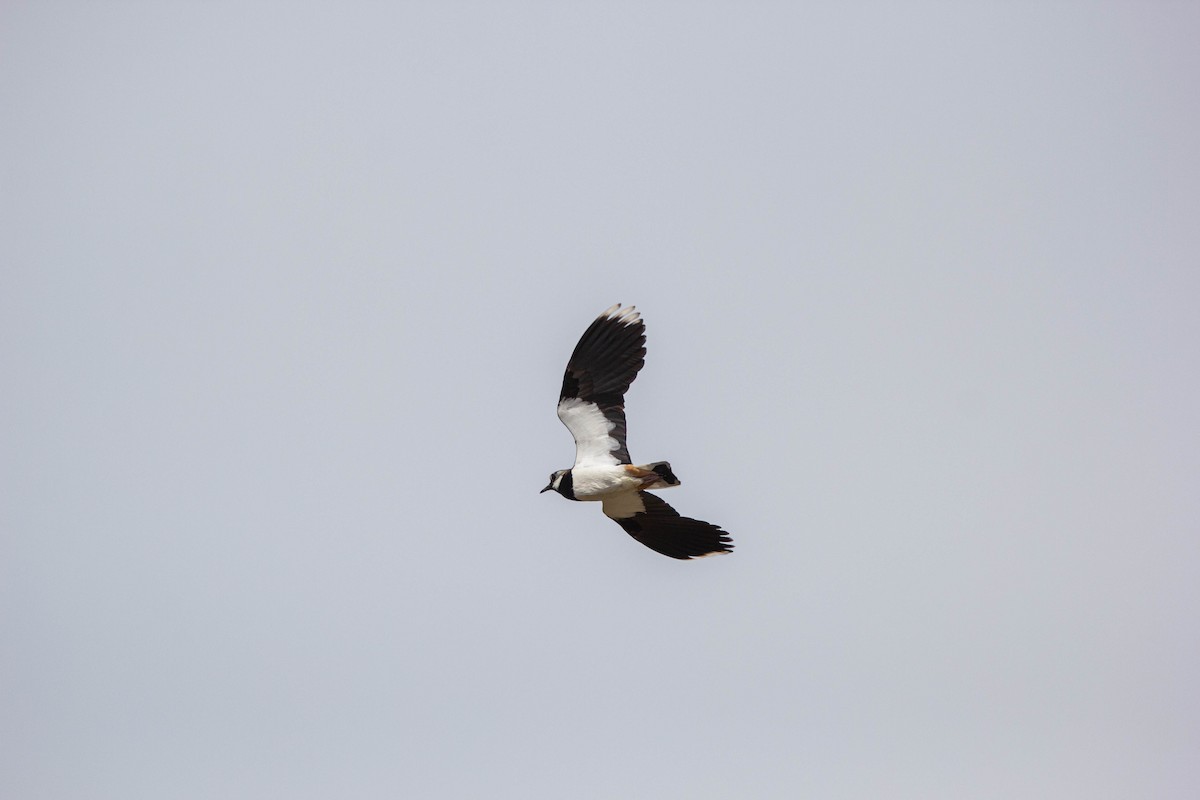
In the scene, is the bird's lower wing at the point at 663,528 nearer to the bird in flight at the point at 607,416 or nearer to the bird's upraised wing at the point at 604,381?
the bird in flight at the point at 607,416

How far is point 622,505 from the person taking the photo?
29.1 meters

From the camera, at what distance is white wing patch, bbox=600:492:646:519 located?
93.9 ft

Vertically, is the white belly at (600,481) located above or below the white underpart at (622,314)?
below

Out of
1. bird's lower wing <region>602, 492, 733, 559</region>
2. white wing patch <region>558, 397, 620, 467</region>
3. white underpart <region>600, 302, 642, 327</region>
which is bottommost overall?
bird's lower wing <region>602, 492, 733, 559</region>

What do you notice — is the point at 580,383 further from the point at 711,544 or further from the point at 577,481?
the point at 711,544

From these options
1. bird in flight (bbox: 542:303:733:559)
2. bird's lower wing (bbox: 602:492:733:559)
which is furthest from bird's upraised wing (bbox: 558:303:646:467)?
bird's lower wing (bbox: 602:492:733:559)

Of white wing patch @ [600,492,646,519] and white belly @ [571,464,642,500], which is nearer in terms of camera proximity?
white belly @ [571,464,642,500]

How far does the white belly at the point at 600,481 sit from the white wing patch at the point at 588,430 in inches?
11.4

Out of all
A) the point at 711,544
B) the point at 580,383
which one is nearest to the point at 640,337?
the point at 580,383

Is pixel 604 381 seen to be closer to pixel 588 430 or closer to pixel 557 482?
pixel 588 430


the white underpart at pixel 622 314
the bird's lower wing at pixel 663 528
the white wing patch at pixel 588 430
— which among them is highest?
the white underpart at pixel 622 314

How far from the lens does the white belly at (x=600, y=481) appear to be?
2789 cm

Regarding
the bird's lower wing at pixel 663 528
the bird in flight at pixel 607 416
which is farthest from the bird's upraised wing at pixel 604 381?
the bird's lower wing at pixel 663 528

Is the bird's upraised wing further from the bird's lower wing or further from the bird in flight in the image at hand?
the bird's lower wing
